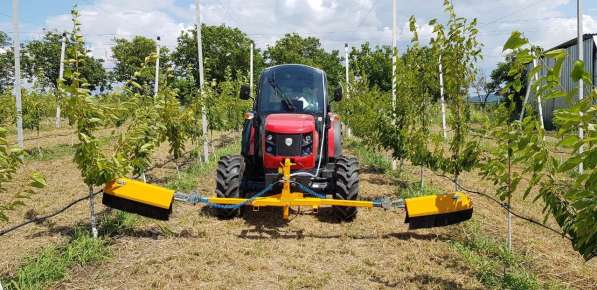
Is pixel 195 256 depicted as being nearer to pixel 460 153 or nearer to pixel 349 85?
pixel 460 153

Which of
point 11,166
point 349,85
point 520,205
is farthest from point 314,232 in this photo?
point 349,85

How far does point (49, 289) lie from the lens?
3.56 meters

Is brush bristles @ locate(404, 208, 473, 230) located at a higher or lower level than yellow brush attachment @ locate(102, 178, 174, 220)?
lower

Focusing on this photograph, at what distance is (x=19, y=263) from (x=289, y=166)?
284 centimetres

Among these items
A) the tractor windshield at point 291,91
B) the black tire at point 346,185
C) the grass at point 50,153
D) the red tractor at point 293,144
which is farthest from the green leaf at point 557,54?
the grass at point 50,153

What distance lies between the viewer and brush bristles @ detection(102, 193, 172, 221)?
182 inches

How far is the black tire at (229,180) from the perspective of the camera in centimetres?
527

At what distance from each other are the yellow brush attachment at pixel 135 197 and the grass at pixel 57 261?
0.43 meters

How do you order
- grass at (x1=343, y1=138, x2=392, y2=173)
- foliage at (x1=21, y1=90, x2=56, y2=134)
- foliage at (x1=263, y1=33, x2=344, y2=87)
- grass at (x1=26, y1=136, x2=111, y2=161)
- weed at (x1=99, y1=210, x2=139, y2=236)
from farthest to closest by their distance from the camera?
foliage at (x1=263, y1=33, x2=344, y2=87) → foliage at (x1=21, y1=90, x2=56, y2=134) → grass at (x1=26, y1=136, x2=111, y2=161) → grass at (x1=343, y1=138, x2=392, y2=173) → weed at (x1=99, y1=210, x2=139, y2=236)

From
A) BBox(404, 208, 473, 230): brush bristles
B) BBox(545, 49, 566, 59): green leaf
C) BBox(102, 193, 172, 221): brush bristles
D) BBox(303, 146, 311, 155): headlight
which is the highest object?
BBox(545, 49, 566, 59): green leaf

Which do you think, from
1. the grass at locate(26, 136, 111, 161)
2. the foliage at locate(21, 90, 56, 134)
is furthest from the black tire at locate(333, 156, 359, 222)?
the foliage at locate(21, 90, 56, 134)

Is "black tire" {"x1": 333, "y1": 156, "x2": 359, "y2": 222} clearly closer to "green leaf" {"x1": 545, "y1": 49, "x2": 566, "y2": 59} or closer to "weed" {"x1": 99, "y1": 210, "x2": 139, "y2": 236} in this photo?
"weed" {"x1": 99, "y1": 210, "x2": 139, "y2": 236}

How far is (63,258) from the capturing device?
400 cm

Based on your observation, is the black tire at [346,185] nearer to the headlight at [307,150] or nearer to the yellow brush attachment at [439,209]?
the headlight at [307,150]
